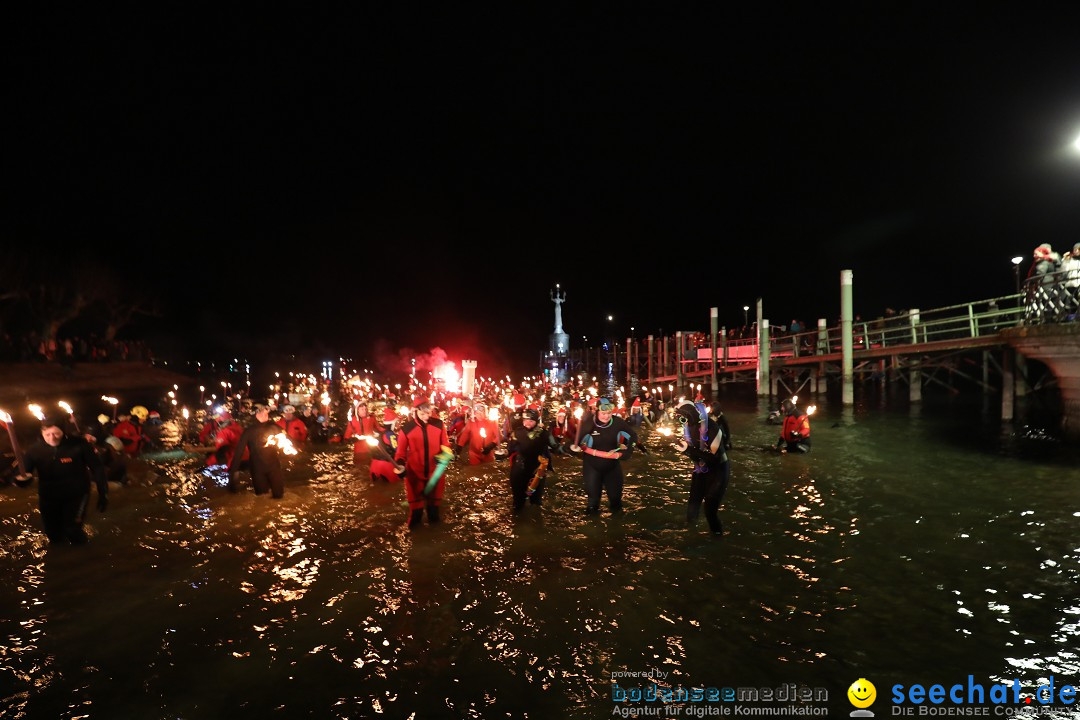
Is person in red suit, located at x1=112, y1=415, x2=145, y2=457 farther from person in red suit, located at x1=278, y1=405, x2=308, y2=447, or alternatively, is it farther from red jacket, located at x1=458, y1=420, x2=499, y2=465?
red jacket, located at x1=458, y1=420, x2=499, y2=465

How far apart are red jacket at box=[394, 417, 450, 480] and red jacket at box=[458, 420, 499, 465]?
556 cm

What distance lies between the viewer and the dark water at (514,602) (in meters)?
4.62

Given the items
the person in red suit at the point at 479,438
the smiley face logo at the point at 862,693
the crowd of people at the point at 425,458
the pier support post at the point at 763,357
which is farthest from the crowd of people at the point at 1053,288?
the pier support post at the point at 763,357

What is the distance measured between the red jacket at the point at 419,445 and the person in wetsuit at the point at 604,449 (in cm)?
209

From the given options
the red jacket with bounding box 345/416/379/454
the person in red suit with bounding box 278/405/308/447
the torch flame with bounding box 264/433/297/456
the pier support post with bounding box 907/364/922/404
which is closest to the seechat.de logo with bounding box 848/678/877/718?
the torch flame with bounding box 264/433/297/456

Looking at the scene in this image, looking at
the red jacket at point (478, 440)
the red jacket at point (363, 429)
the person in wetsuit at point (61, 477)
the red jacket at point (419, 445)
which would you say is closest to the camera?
the person in wetsuit at point (61, 477)

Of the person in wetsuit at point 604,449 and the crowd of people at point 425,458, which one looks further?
the person in wetsuit at point 604,449

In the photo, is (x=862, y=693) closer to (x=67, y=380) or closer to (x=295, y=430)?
(x=295, y=430)

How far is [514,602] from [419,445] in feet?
10.0

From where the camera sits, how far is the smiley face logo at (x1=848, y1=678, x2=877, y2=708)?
172 inches

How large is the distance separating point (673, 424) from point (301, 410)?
1277 centimetres

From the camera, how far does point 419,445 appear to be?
8.49 meters

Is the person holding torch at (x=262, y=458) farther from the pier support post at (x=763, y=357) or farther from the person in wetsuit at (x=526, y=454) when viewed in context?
the pier support post at (x=763, y=357)

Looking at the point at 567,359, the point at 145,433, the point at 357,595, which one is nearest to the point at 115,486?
the point at 145,433
